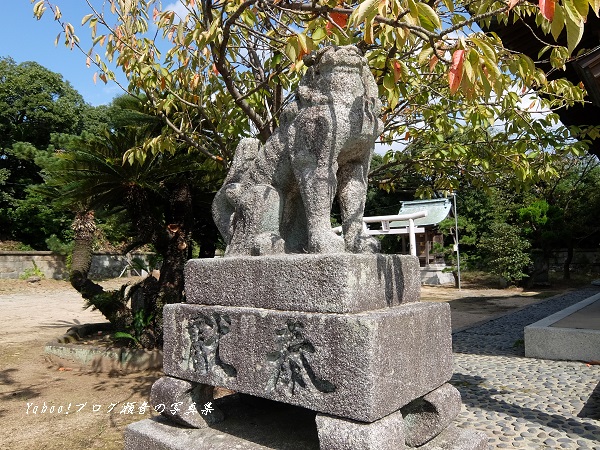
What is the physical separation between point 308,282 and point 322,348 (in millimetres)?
303

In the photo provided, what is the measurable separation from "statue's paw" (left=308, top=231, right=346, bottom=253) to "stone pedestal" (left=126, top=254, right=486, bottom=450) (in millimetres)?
212

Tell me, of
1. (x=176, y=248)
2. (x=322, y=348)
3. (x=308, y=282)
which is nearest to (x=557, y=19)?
(x=308, y=282)

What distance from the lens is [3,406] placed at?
460 centimetres

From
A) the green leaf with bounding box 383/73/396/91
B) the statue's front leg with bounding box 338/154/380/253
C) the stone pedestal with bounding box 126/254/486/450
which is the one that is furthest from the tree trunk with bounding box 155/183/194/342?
the green leaf with bounding box 383/73/396/91

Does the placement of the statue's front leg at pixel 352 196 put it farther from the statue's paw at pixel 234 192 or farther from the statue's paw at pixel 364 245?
the statue's paw at pixel 234 192

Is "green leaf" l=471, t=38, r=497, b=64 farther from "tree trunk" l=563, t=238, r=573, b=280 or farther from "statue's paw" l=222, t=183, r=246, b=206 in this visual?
"tree trunk" l=563, t=238, r=573, b=280

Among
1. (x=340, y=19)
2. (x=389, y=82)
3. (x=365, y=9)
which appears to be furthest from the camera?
(x=340, y=19)

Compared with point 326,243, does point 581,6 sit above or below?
above

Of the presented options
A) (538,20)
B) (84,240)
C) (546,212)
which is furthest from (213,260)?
(546,212)

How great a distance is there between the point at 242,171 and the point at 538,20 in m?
2.53

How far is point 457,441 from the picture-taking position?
7.75 ft

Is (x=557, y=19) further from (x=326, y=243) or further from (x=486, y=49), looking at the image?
(x=326, y=243)

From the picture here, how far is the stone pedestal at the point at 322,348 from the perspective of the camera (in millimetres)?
1992

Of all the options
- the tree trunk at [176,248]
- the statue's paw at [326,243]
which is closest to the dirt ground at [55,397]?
the tree trunk at [176,248]
